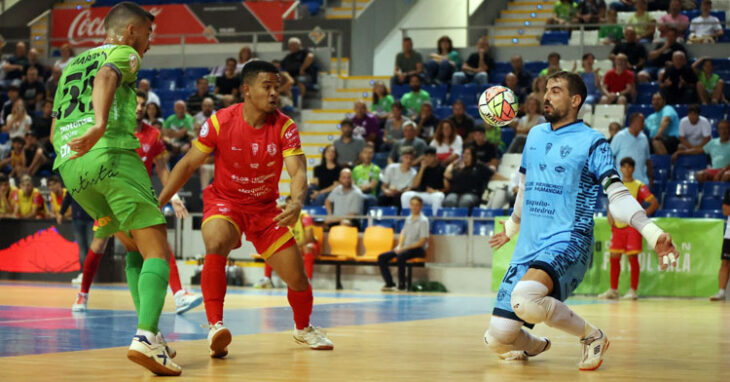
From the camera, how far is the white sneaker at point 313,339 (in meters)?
7.01

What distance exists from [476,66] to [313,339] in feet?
50.2

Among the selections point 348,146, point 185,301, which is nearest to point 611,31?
point 348,146

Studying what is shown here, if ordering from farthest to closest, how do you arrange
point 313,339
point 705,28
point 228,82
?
point 228,82, point 705,28, point 313,339

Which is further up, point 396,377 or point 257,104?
point 257,104

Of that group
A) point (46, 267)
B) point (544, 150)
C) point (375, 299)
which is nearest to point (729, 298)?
point (375, 299)

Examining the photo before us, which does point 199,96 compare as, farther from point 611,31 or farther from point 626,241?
point 626,241

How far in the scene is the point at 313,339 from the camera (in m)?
7.04

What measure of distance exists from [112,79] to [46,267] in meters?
13.6

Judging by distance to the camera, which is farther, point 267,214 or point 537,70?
point 537,70

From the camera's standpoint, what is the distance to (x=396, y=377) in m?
5.46

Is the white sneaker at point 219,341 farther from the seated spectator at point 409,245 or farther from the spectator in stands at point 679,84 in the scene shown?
the spectator in stands at point 679,84

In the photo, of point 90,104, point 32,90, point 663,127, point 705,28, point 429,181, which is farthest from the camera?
point 32,90

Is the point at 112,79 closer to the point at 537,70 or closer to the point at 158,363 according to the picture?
the point at 158,363

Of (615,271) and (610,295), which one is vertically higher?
(615,271)
